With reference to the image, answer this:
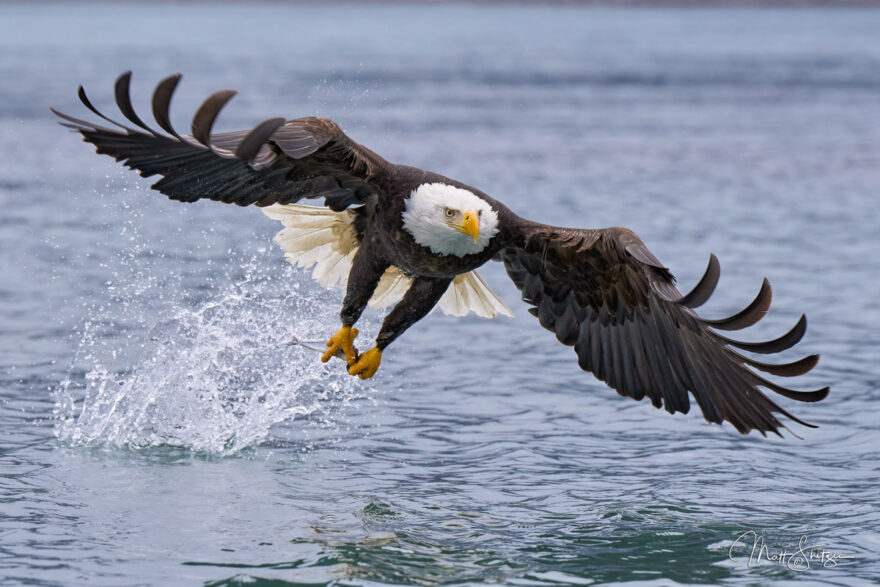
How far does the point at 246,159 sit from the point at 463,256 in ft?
4.42

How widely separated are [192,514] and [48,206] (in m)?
8.21

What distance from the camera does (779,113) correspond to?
76.1 ft

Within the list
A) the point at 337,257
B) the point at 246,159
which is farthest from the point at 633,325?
the point at 246,159

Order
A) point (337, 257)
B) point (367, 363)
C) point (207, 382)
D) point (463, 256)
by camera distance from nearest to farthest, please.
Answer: point (463, 256) < point (367, 363) < point (337, 257) < point (207, 382)

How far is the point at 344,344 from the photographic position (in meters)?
6.30

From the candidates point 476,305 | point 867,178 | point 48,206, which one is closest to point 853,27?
point 867,178

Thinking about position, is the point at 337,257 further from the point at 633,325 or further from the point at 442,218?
the point at 633,325

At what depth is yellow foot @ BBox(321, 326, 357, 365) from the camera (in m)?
6.29

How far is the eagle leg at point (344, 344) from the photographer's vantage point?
6293 millimetres

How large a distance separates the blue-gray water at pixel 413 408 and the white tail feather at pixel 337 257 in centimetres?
73

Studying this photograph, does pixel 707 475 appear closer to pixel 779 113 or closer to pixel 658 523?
pixel 658 523

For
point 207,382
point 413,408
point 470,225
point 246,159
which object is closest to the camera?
point 246,159

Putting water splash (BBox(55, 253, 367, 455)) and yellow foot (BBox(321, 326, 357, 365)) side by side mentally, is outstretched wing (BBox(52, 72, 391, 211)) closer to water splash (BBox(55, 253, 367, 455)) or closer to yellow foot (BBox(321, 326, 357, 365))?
yellow foot (BBox(321, 326, 357, 365))

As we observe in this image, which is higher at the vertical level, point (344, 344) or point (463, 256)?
point (463, 256)
